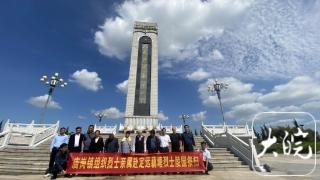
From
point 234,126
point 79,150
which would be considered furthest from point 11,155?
point 234,126

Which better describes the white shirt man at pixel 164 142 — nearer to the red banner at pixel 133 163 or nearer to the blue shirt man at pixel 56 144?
the red banner at pixel 133 163

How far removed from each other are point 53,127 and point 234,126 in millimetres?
16014

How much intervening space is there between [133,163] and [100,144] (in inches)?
58.0

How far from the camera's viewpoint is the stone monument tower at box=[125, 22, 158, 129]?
32.4m

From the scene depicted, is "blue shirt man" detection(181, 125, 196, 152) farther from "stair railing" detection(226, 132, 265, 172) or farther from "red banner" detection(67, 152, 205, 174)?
"stair railing" detection(226, 132, 265, 172)

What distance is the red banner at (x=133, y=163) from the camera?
406 inches

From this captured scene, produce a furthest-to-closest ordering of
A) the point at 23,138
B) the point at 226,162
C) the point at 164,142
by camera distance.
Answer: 1. the point at 23,138
2. the point at 226,162
3. the point at 164,142

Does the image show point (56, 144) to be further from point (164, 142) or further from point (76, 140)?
point (164, 142)

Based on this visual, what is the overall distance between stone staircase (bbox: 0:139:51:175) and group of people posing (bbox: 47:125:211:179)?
5.63 feet

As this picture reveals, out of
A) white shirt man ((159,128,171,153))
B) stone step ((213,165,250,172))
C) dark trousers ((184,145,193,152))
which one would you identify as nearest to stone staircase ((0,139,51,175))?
white shirt man ((159,128,171,153))

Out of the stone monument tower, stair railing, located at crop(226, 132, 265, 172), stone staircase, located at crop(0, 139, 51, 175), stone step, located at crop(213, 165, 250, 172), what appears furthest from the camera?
the stone monument tower

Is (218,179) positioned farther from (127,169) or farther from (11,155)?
(11,155)

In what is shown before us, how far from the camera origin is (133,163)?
1062 cm

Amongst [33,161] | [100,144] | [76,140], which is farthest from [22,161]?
[100,144]
